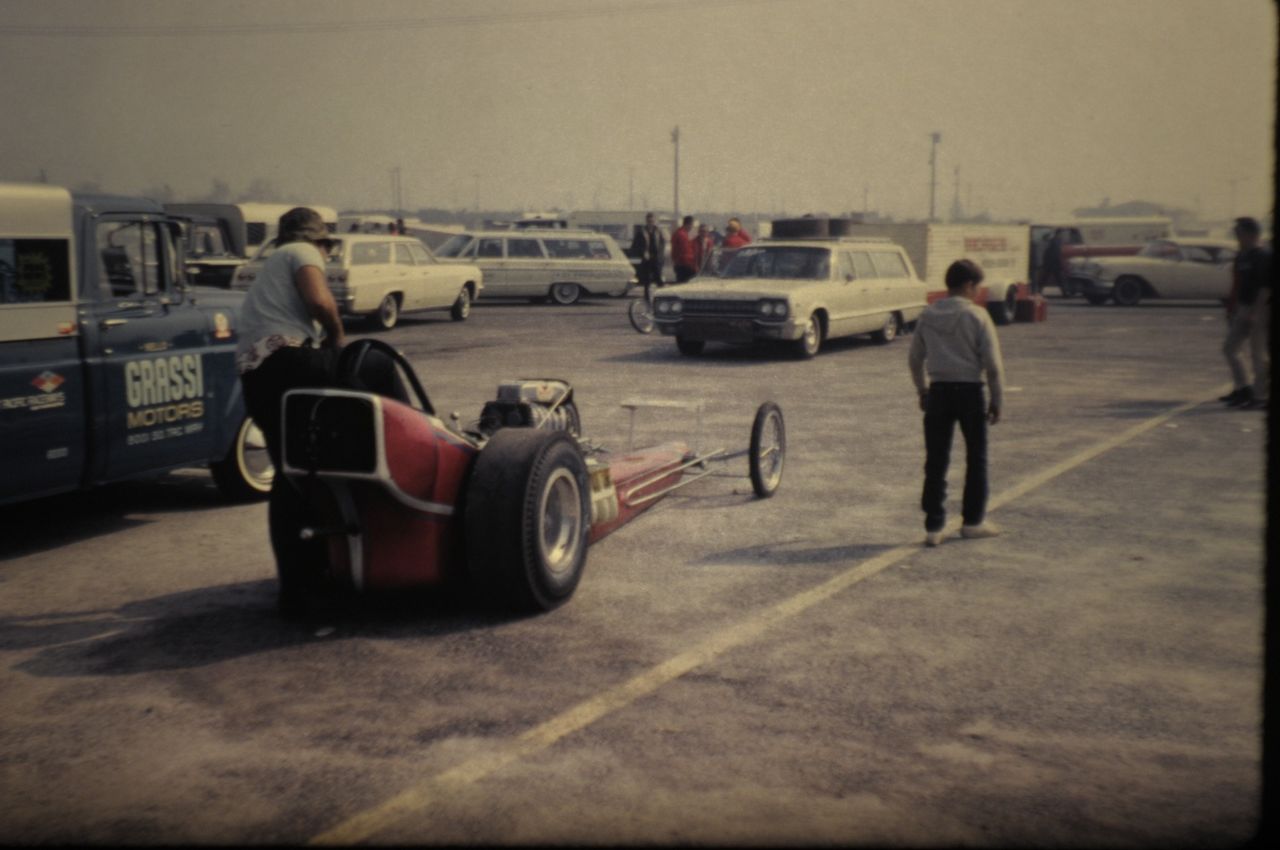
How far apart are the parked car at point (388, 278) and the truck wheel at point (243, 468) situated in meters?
12.1

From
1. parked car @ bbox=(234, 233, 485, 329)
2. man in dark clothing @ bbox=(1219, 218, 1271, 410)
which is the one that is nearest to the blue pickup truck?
man in dark clothing @ bbox=(1219, 218, 1271, 410)

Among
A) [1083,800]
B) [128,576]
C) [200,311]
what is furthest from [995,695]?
[200,311]

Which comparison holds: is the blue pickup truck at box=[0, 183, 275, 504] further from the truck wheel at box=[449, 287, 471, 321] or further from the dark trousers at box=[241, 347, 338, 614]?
the truck wheel at box=[449, 287, 471, 321]

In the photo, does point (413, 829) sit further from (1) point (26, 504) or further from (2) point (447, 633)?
(1) point (26, 504)

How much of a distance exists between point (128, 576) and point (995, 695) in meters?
4.52

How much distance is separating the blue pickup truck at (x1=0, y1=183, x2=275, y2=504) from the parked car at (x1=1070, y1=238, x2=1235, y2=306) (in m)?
27.5

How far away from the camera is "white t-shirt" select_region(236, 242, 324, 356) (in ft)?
18.9

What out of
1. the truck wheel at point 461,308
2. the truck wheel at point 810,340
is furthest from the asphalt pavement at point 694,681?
the truck wheel at point 461,308

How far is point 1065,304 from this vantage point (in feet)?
108

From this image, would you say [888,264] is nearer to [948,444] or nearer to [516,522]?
[948,444]

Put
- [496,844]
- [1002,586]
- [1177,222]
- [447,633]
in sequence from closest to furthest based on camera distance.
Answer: [496,844], [447,633], [1002,586], [1177,222]

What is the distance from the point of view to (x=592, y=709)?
14.8 ft

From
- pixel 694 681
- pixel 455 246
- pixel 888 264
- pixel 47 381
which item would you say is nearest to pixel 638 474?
pixel 694 681

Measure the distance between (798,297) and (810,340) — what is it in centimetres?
73
